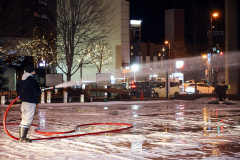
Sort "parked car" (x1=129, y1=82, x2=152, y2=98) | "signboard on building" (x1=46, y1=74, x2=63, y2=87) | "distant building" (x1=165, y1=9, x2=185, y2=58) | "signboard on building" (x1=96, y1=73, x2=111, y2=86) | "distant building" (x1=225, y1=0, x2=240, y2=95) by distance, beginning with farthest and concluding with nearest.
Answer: "distant building" (x1=165, y1=9, x2=185, y2=58) → "distant building" (x1=225, y1=0, x2=240, y2=95) → "parked car" (x1=129, y1=82, x2=152, y2=98) → "signboard on building" (x1=96, y1=73, x2=111, y2=86) → "signboard on building" (x1=46, y1=74, x2=63, y2=87)

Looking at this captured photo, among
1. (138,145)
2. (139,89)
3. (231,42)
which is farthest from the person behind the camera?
(231,42)

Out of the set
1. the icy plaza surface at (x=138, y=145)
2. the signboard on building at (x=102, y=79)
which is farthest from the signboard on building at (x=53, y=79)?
the icy plaza surface at (x=138, y=145)

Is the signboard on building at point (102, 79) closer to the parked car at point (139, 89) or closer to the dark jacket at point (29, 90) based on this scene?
the parked car at point (139, 89)

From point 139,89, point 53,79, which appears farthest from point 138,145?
point 139,89

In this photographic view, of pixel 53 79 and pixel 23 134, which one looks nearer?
pixel 23 134

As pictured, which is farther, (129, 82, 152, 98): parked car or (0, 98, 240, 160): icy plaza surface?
(129, 82, 152, 98): parked car

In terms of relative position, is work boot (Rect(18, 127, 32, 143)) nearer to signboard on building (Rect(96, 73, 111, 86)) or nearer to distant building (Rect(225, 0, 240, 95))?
signboard on building (Rect(96, 73, 111, 86))

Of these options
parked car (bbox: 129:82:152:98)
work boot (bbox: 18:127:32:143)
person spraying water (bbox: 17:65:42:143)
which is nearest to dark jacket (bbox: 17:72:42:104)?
person spraying water (bbox: 17:65:42:143)

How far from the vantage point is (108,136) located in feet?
31.9

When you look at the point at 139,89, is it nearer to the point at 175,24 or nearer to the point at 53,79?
the point at 53,79

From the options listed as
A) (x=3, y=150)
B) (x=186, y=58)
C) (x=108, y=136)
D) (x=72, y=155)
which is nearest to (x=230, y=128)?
(x=108, y=136)

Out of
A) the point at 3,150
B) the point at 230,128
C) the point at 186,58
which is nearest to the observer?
the point at 3,150

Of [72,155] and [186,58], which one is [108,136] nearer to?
[72,155]

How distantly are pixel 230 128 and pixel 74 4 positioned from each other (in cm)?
2114
